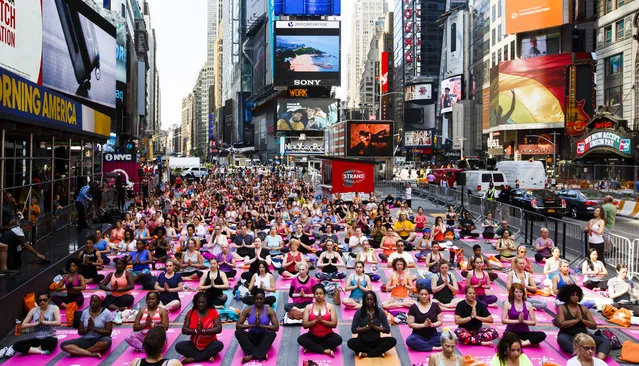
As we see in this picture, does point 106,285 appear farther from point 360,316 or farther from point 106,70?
point 106,70

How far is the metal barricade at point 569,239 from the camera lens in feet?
59.1

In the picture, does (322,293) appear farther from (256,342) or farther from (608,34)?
(608,34)

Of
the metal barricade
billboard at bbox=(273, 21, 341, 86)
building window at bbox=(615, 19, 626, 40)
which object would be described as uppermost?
billboard at bbox=(273, 21, 341, 86)

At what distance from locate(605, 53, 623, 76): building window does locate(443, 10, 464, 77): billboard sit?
Result: 56.3 m

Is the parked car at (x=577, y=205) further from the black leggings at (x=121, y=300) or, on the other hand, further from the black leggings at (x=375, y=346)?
the black leggings at (x=121, y=300)

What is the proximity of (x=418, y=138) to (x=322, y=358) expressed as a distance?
132m

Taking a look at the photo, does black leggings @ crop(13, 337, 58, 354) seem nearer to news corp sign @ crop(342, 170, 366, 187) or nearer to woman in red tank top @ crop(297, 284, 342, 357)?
woman in red tank top @ crop(297, 284, 342, 357)

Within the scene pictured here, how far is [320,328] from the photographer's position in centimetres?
1017

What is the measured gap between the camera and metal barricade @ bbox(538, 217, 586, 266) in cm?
1802

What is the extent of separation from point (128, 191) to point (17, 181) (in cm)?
1490

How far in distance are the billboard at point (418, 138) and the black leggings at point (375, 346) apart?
130571 millimetres

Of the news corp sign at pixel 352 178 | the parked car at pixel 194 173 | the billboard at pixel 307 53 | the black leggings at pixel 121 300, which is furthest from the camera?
the billboard at pixel 307 53

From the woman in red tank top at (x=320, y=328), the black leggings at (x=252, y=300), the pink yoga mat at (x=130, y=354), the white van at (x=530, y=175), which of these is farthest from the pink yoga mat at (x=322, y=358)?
the white van at (x=530, y=175)

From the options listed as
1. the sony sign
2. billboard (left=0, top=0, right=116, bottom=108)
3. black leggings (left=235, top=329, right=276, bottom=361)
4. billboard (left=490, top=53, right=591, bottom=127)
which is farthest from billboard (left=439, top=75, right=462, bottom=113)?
black leggings (left=235, top=329, right=276, bottom=361)
